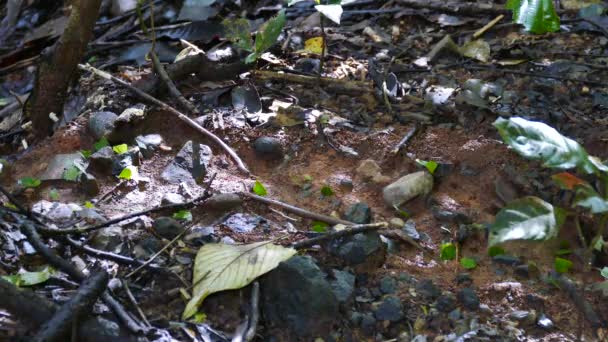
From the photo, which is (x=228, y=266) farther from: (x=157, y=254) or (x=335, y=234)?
(x=335, y=234)

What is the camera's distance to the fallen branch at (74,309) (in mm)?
1663

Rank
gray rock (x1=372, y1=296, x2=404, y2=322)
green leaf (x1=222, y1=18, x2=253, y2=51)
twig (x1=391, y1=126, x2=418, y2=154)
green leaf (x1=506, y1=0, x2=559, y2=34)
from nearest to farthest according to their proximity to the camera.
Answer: gray rock (x1=372, y1=296, x2=404, y2=322)
green leaf (x1=506, y1=0, x2=559, y2=34)
twig (x1=391, y1=126, x2=418, y2=154)
green leaf (x1=222, y1=18, x2=253, y2=51)

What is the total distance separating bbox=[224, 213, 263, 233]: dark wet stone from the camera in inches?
86.3

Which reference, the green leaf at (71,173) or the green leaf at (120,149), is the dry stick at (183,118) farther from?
the green leaf at (71,173)

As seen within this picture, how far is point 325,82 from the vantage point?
9.78 ft

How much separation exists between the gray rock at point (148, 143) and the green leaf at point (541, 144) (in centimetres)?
134

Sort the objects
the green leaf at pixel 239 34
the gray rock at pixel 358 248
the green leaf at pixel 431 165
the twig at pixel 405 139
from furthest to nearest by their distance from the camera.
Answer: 1. the green leaf at pixel 239 34
2. the twig at pixel 405 139
3. the green leaf at pixel 431 165
4. the gray rock at pixel 358 248

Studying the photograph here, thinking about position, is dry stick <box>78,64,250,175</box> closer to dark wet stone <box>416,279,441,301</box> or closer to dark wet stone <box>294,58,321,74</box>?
dark wet stone <box>294,58,321,74</box>

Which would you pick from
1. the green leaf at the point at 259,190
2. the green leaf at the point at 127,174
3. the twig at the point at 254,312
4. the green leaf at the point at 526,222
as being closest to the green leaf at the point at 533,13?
the green leaf at the point at 526,222

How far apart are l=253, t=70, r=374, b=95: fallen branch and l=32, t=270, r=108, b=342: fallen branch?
148cm

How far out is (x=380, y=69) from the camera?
3.07m

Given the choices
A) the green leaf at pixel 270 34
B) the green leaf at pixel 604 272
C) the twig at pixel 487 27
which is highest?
the green leaf at pixel 270 34

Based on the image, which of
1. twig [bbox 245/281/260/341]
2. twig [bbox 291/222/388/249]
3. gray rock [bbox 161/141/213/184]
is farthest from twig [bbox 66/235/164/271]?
gray rock [bbox 161/141/213/184]

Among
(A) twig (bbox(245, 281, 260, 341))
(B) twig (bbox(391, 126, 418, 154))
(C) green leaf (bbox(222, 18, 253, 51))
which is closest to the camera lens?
(A) twig (bbox(245, 281, 260, 341))
